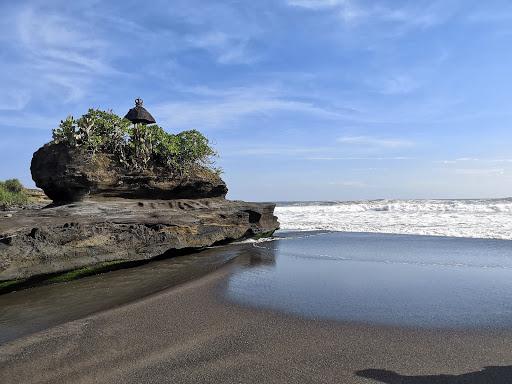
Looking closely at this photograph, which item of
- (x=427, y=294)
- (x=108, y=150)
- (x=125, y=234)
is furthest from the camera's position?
(x=108, y=150)

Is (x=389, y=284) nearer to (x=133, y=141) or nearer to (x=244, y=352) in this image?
(x=244, y=352)

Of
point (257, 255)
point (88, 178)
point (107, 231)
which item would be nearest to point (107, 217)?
point (107, 231)

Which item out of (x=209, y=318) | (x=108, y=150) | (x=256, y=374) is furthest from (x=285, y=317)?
(x=108, y=150)

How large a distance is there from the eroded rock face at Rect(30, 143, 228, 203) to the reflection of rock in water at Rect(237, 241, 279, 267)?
3.73 m

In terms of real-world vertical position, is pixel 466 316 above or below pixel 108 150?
below

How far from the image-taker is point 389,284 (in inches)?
351

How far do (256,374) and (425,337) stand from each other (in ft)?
8.77

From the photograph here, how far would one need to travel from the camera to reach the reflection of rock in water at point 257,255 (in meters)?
12.1

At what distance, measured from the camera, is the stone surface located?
8.95m

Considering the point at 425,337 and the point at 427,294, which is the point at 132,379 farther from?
→ the point at 427,294

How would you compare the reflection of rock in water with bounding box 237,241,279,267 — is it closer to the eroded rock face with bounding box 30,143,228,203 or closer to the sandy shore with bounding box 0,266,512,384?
the eroded rock face with bounding box 30,143,228,203

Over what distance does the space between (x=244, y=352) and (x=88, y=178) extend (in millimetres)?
9495

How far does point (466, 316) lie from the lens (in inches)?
256

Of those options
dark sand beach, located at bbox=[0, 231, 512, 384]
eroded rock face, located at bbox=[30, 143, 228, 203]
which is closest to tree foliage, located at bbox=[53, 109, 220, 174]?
eroded rock face, located at bbox=[30, 143, 228, 203]
